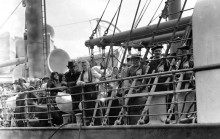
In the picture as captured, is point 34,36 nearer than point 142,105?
No

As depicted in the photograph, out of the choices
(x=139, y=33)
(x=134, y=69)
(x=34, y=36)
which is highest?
(x=34, y=36)

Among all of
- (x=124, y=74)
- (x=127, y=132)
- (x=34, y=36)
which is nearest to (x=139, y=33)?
(x=124, y=74)

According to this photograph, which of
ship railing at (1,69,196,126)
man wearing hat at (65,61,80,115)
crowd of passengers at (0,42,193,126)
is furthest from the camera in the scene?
man wearing hat at (65,61,80,115)

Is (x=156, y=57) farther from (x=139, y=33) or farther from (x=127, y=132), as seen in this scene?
(x=139, y=33)

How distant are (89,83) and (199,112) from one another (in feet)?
9.18

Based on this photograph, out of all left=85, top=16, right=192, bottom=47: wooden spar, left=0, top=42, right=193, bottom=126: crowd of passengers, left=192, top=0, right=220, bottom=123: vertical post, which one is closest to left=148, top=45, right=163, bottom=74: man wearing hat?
left=0, top=42, right=193, bottom=126: crowd of passengers

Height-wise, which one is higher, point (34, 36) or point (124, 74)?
point (34, 36)

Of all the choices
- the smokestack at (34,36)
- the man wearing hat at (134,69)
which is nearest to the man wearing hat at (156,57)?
the man wearing hat at (134,69)

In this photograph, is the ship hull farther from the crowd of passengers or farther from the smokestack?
the smokestack

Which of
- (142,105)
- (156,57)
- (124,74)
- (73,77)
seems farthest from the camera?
(73,77)

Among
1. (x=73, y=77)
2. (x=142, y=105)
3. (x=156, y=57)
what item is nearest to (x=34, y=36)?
(x=73, y=77)

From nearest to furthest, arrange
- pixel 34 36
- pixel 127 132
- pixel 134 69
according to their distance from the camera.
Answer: pixel 127 132 < pixel 134 69 < pixel 34 36

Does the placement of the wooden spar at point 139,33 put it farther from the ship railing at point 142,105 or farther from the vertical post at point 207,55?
the vertical post at point 207,55

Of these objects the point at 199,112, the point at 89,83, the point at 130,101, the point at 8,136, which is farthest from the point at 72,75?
the point at 199,112
